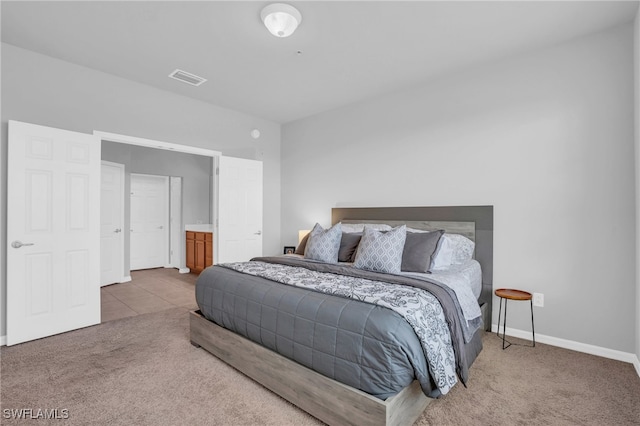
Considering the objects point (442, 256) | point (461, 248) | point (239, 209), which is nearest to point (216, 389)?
point (442, 256)

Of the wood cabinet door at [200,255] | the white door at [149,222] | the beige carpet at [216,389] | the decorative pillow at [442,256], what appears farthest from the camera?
the white door at [149,222]

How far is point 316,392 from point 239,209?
3.28 metres

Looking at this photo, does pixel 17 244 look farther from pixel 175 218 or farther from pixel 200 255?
pixel 175 218

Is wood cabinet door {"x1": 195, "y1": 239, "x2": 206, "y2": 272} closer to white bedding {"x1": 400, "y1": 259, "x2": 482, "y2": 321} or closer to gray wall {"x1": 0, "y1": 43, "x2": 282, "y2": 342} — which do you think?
gray wall {"x1": 0, "y1": 43, "x2": 282, "y2": 342}

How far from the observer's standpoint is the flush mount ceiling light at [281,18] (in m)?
2.33

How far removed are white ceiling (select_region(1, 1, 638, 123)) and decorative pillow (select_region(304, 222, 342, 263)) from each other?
1.77 m

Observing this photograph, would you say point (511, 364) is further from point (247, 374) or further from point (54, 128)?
point (54, 128)

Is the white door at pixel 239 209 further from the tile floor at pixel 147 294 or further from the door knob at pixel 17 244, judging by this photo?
the door knob at pixel 17 244

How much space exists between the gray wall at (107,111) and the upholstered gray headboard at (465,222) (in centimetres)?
234

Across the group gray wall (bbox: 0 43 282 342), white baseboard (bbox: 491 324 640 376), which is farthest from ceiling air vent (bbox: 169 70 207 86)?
white baseboard (bbox: 491 324 640 376)

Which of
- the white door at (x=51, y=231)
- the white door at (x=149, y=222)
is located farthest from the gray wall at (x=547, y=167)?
the white door at (x=149, y=222)

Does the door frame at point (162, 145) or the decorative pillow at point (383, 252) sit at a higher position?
the door frame at point (162, 145)

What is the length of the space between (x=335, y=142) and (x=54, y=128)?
10.6ft

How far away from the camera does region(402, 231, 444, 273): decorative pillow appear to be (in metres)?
2.68
